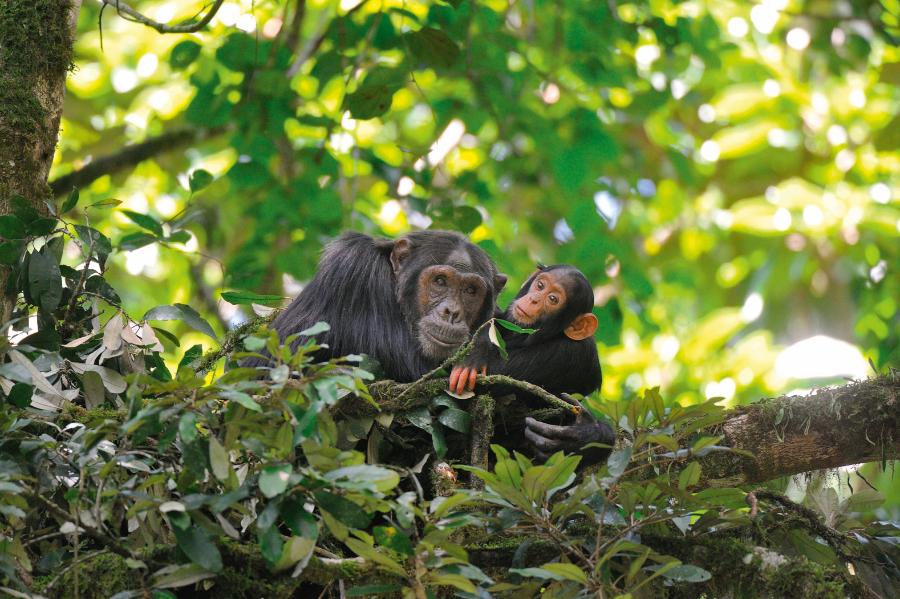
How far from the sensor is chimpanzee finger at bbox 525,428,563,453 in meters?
4.37

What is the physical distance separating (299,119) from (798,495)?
510cm

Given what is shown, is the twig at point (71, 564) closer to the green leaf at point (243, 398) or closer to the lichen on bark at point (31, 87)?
the green leaf at point (243, 398)

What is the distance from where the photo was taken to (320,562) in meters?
3.24

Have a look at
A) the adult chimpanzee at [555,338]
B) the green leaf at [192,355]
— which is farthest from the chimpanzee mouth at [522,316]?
the green leaf at [192,355]

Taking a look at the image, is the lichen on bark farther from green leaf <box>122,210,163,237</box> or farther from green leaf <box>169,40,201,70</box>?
green leaf <box>169,40,201,70</box>

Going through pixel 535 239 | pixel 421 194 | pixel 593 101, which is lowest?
pixel 535 239

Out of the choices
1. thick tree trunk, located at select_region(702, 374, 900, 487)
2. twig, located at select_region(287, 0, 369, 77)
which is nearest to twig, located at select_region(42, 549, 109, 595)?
thick tree trunk, located at select_region(702, 374, 900, 487)

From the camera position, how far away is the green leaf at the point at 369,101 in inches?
256

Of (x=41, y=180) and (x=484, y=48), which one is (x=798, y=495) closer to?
(x=41, y=180)

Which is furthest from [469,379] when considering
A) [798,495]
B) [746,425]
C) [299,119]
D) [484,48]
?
[484,48]

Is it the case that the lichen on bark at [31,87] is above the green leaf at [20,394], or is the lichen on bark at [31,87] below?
above

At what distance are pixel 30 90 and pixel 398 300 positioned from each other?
2.18m

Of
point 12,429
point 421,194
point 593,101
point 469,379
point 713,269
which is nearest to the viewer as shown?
point 12,429

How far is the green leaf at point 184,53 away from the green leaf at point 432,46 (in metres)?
2.13
